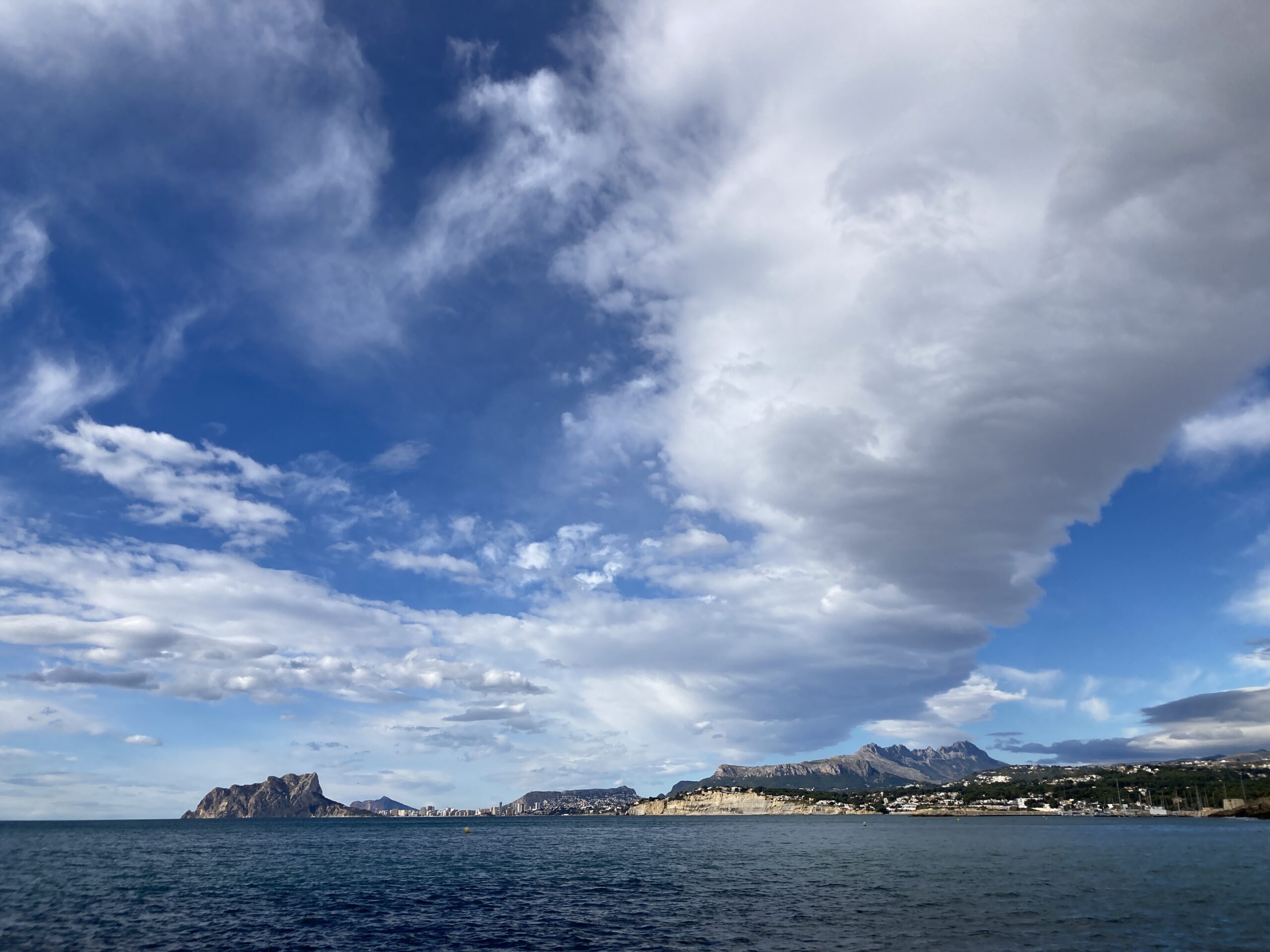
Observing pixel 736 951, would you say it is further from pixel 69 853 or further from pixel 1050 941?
pixel 69 853

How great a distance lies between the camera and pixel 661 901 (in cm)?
6794

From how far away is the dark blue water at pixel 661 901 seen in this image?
158 feet

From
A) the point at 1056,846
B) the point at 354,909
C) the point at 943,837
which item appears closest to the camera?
the point at 354,909

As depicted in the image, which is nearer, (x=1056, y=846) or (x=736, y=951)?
(x=736, y=951)

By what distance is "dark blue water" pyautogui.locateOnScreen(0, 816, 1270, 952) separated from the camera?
→ 1893 inches

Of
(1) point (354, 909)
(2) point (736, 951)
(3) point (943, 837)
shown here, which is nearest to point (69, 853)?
(1) point (354, 909)

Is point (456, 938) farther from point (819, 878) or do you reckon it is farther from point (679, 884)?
point (819, 878)

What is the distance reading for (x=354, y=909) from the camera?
6406cm

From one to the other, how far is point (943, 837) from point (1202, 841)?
53.1 m

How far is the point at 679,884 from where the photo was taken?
8238 cm

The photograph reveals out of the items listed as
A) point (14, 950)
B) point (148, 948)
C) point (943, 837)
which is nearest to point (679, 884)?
point (148, 948)

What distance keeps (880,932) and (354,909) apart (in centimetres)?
4753

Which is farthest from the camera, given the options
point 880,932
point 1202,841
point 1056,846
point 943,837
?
point 943,837

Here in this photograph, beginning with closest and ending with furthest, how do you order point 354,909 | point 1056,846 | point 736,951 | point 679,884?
1. point 736,951
2. point 354,909
3. point 679,884
4. point 1056,846
